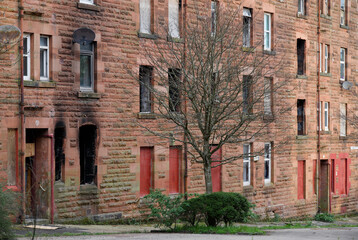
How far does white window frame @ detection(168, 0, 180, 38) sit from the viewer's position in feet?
88.1

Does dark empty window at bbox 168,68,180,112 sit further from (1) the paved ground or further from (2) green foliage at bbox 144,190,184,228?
(1) the paved ground

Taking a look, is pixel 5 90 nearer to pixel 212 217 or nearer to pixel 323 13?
pixel 212 217

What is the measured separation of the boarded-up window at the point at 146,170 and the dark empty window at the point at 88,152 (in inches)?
100

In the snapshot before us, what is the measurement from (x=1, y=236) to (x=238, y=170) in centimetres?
1811

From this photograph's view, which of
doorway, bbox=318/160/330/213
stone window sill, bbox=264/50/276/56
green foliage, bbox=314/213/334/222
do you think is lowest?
green foliage, bbox=314/213/334/222

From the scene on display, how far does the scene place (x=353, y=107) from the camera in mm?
40594

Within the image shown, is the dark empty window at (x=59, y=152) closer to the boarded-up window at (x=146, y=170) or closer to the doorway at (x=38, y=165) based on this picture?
the doorway at (x=38, y=165)

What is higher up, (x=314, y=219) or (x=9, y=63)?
(x=9, y=63)

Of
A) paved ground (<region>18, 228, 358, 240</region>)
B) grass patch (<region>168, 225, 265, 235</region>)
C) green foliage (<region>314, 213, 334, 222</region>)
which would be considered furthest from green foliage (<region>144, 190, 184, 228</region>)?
green foliage (<region>314, 213, 334, 222</region>)

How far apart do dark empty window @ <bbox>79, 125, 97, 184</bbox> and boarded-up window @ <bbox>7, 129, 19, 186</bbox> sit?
306cm

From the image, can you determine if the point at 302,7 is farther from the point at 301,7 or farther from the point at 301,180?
the point at 301,180

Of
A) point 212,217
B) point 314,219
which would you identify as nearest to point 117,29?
point 212,217

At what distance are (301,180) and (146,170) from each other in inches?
485

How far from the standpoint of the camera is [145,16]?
26.1 m
